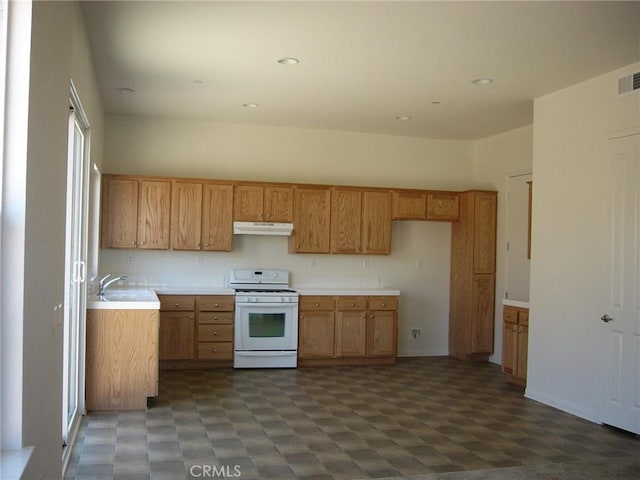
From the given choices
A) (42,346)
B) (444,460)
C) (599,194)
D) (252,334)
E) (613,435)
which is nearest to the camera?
(42,346)

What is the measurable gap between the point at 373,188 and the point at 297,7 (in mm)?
4089

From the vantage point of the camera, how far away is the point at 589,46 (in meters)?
4.64

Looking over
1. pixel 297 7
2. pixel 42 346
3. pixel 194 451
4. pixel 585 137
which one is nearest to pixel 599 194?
pixel 585 137

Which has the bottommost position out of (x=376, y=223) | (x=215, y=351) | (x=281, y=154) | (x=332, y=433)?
(x=332, y=433)

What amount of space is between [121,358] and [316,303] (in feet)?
9.33

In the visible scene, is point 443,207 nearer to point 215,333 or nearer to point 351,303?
point 351,303

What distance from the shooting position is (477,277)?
8.02 meters

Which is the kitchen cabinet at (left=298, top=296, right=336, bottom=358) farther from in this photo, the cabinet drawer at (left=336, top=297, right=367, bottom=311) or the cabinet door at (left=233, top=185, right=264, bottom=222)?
the cabinet door at (left=233, top=185, right=264, bottom=222)

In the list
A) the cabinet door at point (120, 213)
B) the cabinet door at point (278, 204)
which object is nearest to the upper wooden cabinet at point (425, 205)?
the cabinet door at point (278, 204)

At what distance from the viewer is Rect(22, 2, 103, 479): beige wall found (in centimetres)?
217

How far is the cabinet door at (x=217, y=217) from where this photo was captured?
291 inches

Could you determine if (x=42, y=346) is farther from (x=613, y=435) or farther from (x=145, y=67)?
(x=613, y=435)

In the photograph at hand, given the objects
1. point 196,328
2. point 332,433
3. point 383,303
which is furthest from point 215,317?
point 332,433

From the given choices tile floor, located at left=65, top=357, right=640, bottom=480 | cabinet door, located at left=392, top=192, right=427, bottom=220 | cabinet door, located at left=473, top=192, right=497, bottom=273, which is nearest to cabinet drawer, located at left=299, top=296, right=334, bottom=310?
tile floor, located at left=65, top=357, right=640, bottom=480
